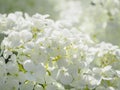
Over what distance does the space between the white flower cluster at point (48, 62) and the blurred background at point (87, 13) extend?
20.2 inches

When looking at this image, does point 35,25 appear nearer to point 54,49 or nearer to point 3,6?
point 54,49

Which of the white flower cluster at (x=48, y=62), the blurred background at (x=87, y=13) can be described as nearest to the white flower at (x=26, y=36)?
the white flower cluster at (x=48, y=62)

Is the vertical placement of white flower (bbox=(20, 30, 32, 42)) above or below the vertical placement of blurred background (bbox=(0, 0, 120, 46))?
below

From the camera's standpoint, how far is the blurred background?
11.2 feet

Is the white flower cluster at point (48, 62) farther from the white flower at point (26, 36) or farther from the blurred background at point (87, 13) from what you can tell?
the blurred background at point (87, 13)

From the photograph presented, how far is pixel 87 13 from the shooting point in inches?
146

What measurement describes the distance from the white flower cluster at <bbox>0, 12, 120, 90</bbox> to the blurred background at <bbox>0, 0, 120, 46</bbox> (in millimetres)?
513

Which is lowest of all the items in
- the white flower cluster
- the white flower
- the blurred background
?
the white flower cluster

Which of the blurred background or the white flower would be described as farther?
the blurred background

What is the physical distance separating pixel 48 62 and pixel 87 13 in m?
1.68

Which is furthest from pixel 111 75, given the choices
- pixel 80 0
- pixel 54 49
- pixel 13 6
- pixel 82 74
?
pixel 80 0

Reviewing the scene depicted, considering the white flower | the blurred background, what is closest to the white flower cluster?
the white flower

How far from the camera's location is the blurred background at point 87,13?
3.40 meters

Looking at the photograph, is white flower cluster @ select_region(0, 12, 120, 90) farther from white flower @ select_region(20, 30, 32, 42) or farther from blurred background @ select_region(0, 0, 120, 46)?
blurred background @ select_region(0, 0, 120, 46)
